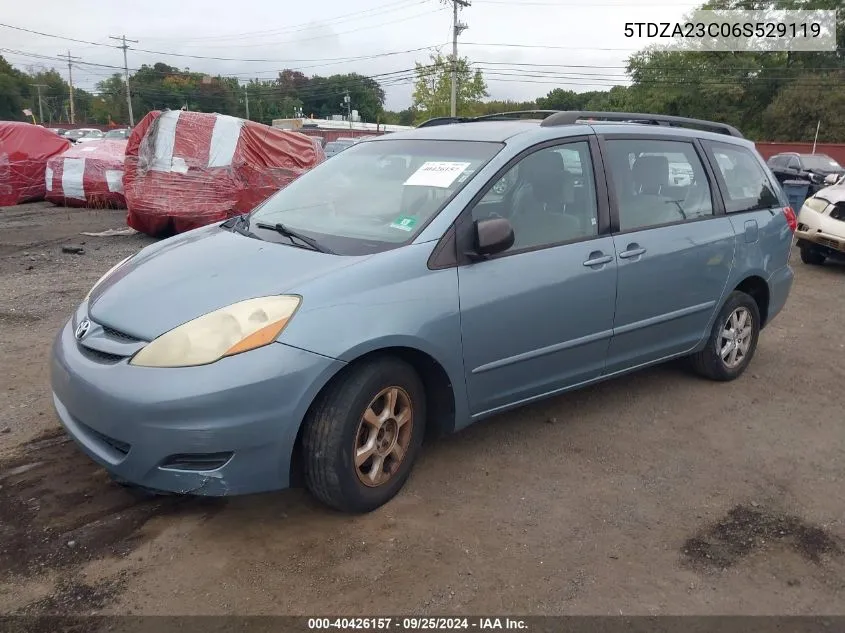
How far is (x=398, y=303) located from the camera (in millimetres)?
2934

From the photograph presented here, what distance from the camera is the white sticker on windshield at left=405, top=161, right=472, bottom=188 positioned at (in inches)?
134

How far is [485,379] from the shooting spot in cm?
332

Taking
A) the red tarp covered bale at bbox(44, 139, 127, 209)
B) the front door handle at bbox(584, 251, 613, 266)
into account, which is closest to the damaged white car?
the front door handle at bbox(584, 251, 613, 266)

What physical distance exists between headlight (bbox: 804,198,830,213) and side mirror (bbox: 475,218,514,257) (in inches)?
320

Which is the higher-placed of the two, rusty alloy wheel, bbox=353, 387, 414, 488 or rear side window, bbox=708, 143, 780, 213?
rear side window, bbox=708, 143, 780, 213

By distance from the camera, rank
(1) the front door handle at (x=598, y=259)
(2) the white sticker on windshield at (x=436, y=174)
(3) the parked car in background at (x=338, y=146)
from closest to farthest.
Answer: (2) the white sticker on windshield at (x=436, y=174) → (1) the front door handle at (x=598, y=259) → (3) the parked car in background at (x=338, y=146)

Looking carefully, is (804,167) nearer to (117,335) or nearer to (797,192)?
(797,192)

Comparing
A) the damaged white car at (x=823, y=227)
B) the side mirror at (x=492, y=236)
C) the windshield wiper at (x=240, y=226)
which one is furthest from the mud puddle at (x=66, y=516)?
the damaged white car at (x=823, y=227)

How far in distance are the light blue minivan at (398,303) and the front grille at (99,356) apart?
0.04 ft

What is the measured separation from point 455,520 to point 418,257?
118 cm

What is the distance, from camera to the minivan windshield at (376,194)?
326 cm

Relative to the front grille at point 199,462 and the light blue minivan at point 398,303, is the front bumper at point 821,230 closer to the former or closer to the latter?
the light blue minivan at point 398,303

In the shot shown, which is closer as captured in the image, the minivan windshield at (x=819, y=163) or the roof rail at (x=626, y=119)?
the roof rail at (x=626, y=119)

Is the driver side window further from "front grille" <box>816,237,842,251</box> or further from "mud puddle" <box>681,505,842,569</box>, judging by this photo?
"front grille" <box>816,237,842,251</box>
